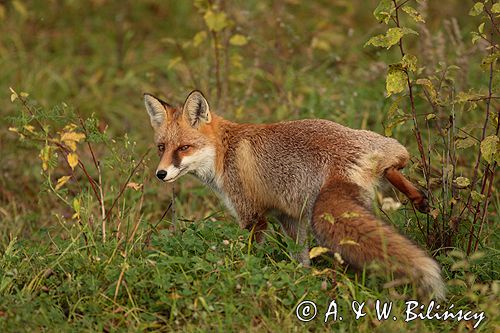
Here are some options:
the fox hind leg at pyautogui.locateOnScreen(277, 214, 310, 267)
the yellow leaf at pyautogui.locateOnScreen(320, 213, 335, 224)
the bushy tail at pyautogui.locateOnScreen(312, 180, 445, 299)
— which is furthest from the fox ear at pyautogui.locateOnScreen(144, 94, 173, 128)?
the yellow leaf at pyautogui.locateOnScreen(320, 213, 335, 224)

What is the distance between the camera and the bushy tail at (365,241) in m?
4.65

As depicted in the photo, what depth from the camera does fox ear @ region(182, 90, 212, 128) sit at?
619 centimetres

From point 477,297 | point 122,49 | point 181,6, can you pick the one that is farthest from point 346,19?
point 477,297

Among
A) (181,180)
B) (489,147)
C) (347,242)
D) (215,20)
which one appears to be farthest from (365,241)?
(215,20)

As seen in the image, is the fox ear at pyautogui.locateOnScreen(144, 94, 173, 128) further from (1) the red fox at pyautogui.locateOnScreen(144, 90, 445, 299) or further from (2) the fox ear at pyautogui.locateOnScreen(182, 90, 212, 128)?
(2) the fox ear at pyautogui.locateOnScreen(182, 90, 212, 128)

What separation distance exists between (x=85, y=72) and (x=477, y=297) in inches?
310

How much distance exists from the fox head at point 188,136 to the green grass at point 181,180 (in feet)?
0.84

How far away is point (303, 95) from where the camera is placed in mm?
9867

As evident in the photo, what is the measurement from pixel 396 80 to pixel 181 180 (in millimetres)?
3685

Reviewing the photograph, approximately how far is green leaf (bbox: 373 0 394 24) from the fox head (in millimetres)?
1527

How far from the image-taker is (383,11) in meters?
5.34

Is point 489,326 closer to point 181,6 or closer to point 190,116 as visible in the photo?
point 190,116

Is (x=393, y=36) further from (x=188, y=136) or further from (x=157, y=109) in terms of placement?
(x=157, y=109)

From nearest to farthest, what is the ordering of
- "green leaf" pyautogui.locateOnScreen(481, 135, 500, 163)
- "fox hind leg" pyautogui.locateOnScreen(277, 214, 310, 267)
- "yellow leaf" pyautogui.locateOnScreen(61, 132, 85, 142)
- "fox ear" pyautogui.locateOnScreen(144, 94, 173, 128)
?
"green leaf" pyautogui.locateOnScreen(481, 135, 500, 163) → "yellow leaf" pyautogui.locateOnScreen(61, 132, 85, 142) → "fox hind leg" pyautogui.locateOnScreen(277, 214, 310, 267) → "fox ear" pyautogui.locateOnScreen(144, 94, 173, 128)
